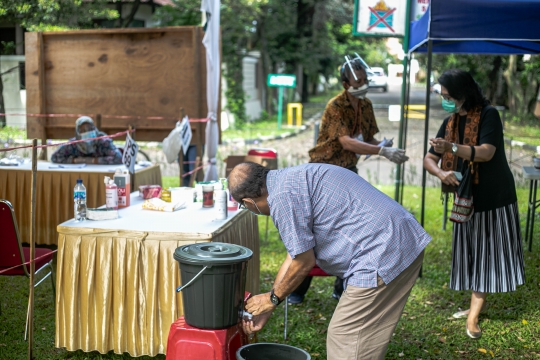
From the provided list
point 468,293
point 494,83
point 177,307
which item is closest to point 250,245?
point 177,307

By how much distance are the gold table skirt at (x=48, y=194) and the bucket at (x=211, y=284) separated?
136 inches

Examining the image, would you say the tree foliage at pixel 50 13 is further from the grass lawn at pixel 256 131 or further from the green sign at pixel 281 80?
the grass lawn at pixel 256 131

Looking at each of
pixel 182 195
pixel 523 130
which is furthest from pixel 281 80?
pixel 182 195

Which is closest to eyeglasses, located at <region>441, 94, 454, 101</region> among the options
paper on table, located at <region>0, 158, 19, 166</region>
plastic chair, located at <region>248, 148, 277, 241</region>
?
plastic chair, located at <region>248, 148, 277, 241</region>

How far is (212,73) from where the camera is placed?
22.8 ft

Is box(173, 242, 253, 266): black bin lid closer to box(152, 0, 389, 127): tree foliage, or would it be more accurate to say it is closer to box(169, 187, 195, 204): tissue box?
box(169, 187, 195, 204): tissue box

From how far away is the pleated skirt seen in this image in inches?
174

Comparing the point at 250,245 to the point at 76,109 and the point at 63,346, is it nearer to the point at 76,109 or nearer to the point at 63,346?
the point at 63,346

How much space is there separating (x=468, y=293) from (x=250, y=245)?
2.05 metres

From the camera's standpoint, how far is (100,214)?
4.00 meters

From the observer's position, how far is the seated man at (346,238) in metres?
2.64

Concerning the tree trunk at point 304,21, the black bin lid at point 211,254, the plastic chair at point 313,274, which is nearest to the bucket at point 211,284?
the black bin lid at point 211,254

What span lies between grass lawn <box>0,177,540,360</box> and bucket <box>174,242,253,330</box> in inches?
40.2

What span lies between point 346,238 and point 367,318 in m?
0.38
